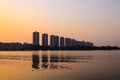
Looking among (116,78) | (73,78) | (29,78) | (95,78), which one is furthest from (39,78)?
(116,78)

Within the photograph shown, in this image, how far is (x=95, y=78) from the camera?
23.7m

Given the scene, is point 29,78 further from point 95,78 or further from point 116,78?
point 116,78

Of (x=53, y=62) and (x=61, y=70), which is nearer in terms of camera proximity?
(x=61, y=70)

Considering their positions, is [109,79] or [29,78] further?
[29,78]

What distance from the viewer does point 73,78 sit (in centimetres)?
2397

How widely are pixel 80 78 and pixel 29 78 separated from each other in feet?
14.5

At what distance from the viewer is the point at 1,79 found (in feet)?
78.0

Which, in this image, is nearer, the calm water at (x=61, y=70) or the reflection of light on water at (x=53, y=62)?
the calm water at (x=61, y=70)

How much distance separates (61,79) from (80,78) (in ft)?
5.66

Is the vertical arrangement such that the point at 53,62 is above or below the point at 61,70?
above

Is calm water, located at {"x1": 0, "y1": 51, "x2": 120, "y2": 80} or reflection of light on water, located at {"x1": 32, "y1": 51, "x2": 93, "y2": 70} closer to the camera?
calm water, located at {"x1": 0, "y1": 51, "x2": 120, "y2": 80}

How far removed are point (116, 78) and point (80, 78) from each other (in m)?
2.99

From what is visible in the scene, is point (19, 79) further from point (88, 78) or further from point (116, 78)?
point (116, 78)

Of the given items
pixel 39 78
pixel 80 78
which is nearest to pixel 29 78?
pixel 39 78
